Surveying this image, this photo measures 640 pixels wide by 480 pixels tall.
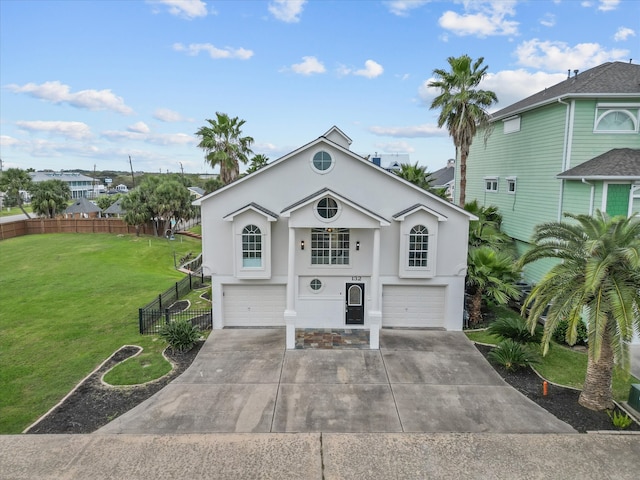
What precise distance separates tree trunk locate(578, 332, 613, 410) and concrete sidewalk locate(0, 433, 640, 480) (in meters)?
1.10

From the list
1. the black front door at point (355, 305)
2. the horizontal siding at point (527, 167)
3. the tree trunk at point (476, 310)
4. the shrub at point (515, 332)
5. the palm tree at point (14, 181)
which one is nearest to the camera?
the shrub at point (515, 332)

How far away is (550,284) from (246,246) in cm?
1026

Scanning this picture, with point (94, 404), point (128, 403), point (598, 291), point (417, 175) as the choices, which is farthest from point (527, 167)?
point (94, 404)

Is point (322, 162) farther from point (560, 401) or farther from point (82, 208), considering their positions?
point (82, 208)

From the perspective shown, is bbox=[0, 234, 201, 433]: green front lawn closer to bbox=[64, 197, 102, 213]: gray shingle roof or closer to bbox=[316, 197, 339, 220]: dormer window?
bbox=[316, 197, 339, 220]: dormer window

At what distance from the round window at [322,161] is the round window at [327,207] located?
1.49 m

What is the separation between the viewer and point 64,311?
19281 millimetres

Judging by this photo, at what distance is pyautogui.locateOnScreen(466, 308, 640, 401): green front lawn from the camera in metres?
11.6

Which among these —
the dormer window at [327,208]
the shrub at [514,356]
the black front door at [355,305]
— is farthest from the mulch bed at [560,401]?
the dormer window at [327,208]

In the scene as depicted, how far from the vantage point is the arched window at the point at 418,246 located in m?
15.6

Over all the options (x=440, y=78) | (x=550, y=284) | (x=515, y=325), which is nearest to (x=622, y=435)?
(x=550, y=284)

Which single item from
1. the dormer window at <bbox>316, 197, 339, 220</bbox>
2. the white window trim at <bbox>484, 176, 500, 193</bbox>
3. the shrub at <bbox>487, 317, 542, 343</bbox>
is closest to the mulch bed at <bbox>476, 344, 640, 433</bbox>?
the shrub at <bbox>487, 317, 542, 343</bbox>

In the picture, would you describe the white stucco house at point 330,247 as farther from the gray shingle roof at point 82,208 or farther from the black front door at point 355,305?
the gray shingle roof at point 82,208

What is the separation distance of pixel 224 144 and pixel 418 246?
651 inches
